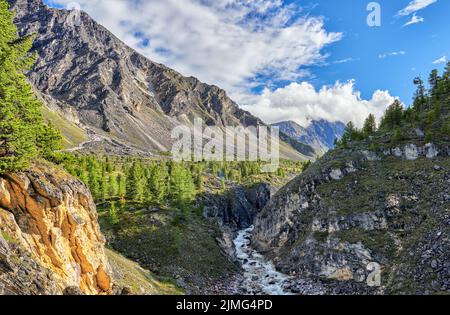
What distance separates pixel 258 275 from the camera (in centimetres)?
6550

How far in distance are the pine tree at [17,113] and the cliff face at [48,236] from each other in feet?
6.37

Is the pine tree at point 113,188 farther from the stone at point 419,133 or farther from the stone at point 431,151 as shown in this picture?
the stone at point 419,133

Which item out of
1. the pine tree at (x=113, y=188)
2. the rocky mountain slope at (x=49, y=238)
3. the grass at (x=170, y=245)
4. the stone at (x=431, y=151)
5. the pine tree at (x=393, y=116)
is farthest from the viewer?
the pine tree at (x=393, y=116)

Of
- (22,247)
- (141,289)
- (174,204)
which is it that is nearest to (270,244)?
(174,204)

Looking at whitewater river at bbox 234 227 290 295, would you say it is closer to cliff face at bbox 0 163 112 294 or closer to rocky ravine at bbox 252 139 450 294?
rocky ravine at bbox 252 139 450 294

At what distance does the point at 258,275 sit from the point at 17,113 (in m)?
54.5

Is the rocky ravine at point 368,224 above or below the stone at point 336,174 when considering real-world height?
below

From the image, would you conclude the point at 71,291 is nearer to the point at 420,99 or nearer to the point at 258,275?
the point at 258,275

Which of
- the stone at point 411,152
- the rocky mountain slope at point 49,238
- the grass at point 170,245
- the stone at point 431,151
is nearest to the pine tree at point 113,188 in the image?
the grass at point 170,245

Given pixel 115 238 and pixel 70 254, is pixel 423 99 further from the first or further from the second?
pixel 70 254

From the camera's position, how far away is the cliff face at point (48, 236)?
22.5 m

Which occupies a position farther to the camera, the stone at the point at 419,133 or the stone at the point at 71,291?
the stone at the point at 419,133

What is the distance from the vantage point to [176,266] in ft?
195

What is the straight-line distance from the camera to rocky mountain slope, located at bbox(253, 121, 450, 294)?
4656 centimetres
